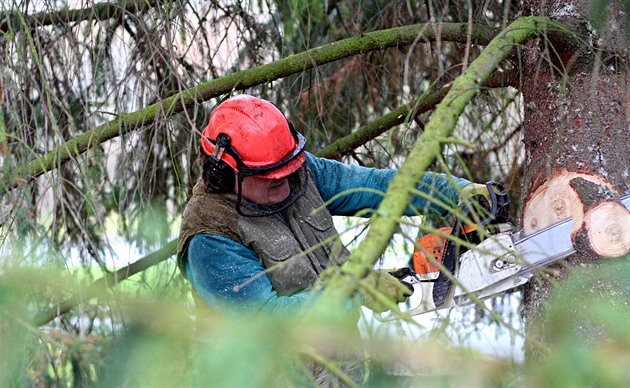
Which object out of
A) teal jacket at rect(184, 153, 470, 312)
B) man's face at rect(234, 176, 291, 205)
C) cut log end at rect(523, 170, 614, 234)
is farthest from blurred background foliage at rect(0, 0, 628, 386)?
cut log end at rect(523, 170, 614, 234)

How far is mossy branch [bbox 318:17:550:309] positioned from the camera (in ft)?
4.70

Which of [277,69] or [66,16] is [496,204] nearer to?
[277,69]

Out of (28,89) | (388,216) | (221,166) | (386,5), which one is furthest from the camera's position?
(386,5)

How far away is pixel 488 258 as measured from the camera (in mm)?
2846

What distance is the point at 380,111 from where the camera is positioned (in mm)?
4258

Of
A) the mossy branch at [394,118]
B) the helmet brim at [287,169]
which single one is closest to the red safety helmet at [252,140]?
the helmet brim at [287,169]

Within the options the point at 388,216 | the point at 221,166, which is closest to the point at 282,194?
the point at 221,166

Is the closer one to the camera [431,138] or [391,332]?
[391,332]

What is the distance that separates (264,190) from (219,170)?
208mm

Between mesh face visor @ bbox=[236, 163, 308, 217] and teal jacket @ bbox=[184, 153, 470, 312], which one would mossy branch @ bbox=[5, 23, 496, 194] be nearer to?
mesh face visor @ bbox=[236, 163, 308, 217]

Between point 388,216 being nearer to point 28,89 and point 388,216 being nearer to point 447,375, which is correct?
point 447,375

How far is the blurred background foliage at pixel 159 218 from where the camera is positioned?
135cm

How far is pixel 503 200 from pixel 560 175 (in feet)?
0.93

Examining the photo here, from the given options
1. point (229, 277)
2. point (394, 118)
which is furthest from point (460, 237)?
point (229, 277)
